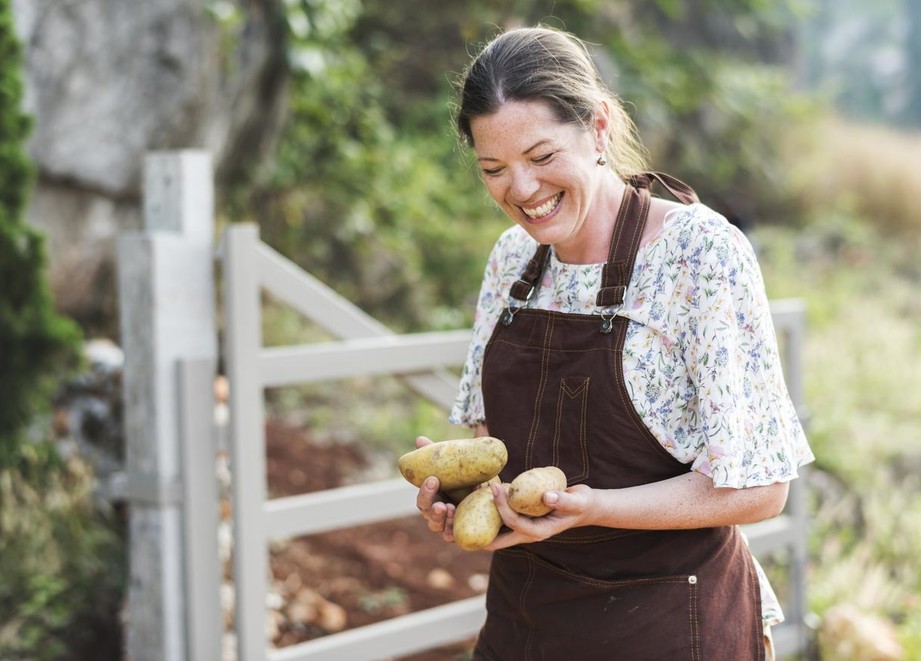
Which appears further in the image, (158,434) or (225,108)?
(225,108)

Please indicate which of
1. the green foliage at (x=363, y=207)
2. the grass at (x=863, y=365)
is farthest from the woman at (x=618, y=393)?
the green foliage at (x=363, y=207)

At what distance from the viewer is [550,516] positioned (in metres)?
1.67

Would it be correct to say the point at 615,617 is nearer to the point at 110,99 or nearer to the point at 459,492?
the point at 459,492

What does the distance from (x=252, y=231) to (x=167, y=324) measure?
36 cm

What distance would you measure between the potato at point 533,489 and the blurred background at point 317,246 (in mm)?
710

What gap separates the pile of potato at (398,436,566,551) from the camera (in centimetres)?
164

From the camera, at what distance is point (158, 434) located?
289 cm

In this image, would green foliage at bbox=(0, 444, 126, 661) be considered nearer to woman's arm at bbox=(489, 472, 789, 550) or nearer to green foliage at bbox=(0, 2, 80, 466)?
green foliage at bbox=(0, 2, 80, 466)

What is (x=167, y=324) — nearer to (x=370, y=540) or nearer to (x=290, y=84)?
(x=370, y=540)

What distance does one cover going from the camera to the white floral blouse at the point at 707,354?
1661 mm

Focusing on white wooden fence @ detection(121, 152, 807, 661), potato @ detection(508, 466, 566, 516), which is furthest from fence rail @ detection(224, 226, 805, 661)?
potato @ detection(508, 466, 566, 516)

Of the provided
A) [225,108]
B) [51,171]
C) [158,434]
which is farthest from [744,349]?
[225,108]

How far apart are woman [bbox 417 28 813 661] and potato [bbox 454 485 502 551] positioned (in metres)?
0.03

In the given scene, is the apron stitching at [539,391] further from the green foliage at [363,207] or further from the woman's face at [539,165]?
the green foliage at [363,207]
